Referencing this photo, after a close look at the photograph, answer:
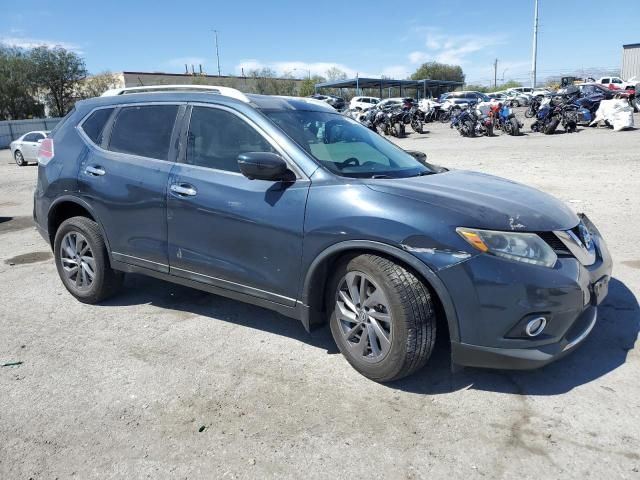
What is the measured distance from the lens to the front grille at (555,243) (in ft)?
9.98

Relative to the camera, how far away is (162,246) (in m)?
4.12

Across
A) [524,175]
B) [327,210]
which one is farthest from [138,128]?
[524,175]

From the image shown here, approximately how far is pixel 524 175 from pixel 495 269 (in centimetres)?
902

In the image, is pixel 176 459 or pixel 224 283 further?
pixel 224 283

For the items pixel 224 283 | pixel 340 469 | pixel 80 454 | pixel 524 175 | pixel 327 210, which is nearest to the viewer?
pixel 340 469

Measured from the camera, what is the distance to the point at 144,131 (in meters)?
4.31

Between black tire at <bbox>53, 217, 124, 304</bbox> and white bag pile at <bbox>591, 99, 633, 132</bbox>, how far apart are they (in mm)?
22009

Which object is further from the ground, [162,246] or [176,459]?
[162,246]

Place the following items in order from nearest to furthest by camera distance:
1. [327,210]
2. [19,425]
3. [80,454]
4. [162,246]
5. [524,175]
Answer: [80,454] → [19,425] → [327,210] → [162,246] → [524,175]

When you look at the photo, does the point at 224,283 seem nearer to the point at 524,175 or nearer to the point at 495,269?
the point at 495,269

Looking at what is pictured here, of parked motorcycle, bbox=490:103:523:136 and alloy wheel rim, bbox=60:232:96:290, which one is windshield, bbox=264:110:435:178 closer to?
alloy wheel rim, bbox=60:232:96:290

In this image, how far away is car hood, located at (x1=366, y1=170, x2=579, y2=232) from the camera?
3000mm

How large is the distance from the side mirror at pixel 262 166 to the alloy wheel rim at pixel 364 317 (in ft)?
2.61

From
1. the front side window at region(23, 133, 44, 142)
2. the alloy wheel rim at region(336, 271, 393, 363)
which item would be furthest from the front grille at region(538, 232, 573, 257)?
the front side window at region(23, 133, 44, 142)
